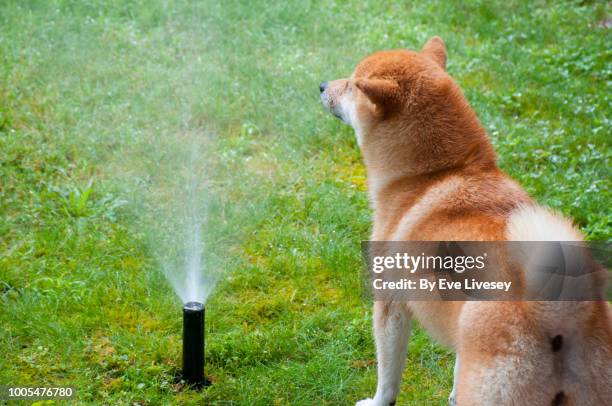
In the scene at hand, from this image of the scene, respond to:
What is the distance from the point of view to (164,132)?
20.7 feet

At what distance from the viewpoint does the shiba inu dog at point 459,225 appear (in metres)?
2.74

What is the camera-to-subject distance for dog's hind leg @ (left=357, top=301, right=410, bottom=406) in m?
3.59

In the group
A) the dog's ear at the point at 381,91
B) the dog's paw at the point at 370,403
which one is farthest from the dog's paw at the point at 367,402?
the dog's ear at the point at 381,91

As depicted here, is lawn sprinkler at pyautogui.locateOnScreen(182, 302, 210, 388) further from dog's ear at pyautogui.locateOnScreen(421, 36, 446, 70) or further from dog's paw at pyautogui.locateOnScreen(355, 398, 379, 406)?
dog's ear at pyautogui.locateOnScreen(421, 36, 446, 70)

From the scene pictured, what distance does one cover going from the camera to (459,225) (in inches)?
126

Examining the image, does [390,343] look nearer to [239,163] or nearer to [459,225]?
[459,225]

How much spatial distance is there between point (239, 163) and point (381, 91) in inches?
102

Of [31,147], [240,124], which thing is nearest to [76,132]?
[31,147]

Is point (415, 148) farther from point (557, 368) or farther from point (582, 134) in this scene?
point (582, 134)

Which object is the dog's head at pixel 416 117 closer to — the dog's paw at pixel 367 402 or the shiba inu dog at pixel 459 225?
the shiba inu dog at pixel 459 225

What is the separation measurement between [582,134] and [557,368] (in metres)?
4.14

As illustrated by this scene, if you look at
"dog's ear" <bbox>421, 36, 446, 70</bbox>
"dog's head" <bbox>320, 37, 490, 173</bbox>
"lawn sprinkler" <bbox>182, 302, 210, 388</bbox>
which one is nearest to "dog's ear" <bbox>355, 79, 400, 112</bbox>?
"dog's head" <bbox>320, 37, 490, 173</bbox>

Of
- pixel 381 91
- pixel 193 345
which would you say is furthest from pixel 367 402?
pixel 381 91

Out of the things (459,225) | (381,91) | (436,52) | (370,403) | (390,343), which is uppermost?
(436,52)
